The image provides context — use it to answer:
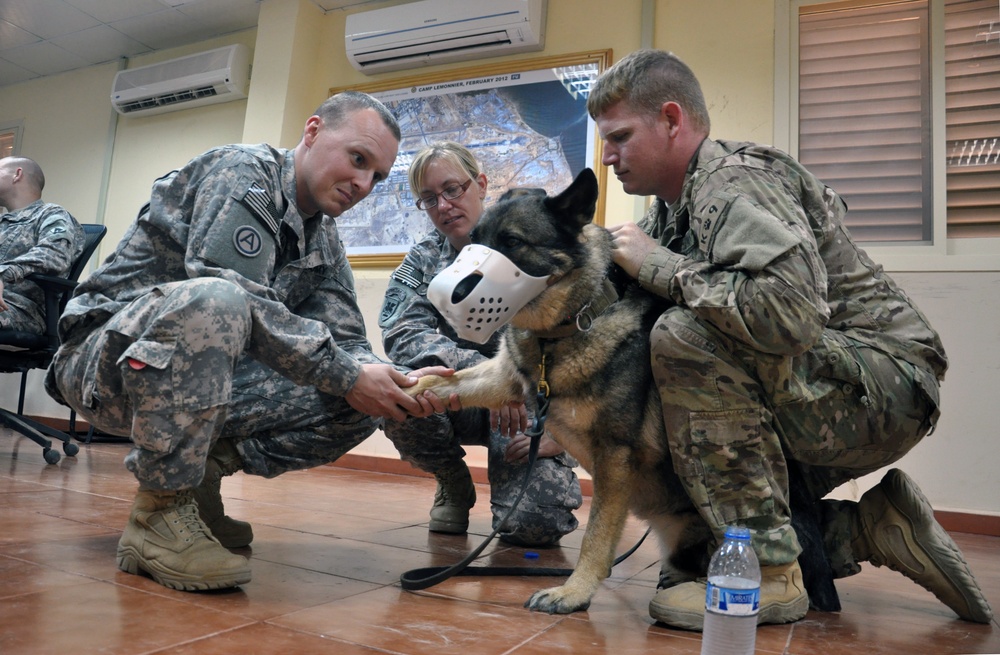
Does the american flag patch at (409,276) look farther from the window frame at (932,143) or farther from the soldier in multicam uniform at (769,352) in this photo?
the window frame at (932,143)

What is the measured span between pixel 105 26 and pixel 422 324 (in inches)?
187

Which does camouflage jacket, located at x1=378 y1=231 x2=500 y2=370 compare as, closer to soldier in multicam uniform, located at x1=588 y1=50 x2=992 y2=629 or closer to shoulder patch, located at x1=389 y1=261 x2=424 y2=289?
shoulder patch, located at x1=389 y1=261 x2=424 y2=289

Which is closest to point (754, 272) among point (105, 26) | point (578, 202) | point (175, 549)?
point (578, 202)

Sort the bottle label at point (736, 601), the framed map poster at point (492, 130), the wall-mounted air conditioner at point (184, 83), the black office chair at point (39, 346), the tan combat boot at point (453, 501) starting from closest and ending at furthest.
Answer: the bottle label at point (736, 601) < the tan combat boot at point (453, 501) < the black office chair at point (39, 346) < the framed map poster at point (492, 130) < the wall-mounted air conditioner at point (184, 83)

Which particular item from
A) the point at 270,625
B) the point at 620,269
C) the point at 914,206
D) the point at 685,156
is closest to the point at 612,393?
the point at 620,269

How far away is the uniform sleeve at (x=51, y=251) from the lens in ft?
11.2

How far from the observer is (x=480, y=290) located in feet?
4.58

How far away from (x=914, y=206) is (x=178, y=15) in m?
5.07

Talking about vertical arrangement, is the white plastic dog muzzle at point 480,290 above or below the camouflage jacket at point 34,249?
below

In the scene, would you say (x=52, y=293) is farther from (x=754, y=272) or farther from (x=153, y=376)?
(x=754, y=272)

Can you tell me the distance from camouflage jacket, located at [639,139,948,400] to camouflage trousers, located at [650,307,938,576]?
35 mm

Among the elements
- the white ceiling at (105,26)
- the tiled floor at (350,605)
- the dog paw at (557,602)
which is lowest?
the tiled floor at (350,605)

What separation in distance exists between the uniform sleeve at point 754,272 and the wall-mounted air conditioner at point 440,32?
3065 millimetres

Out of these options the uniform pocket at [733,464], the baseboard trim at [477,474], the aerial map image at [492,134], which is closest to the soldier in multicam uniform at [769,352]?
the uniform pocket at [733,464]
